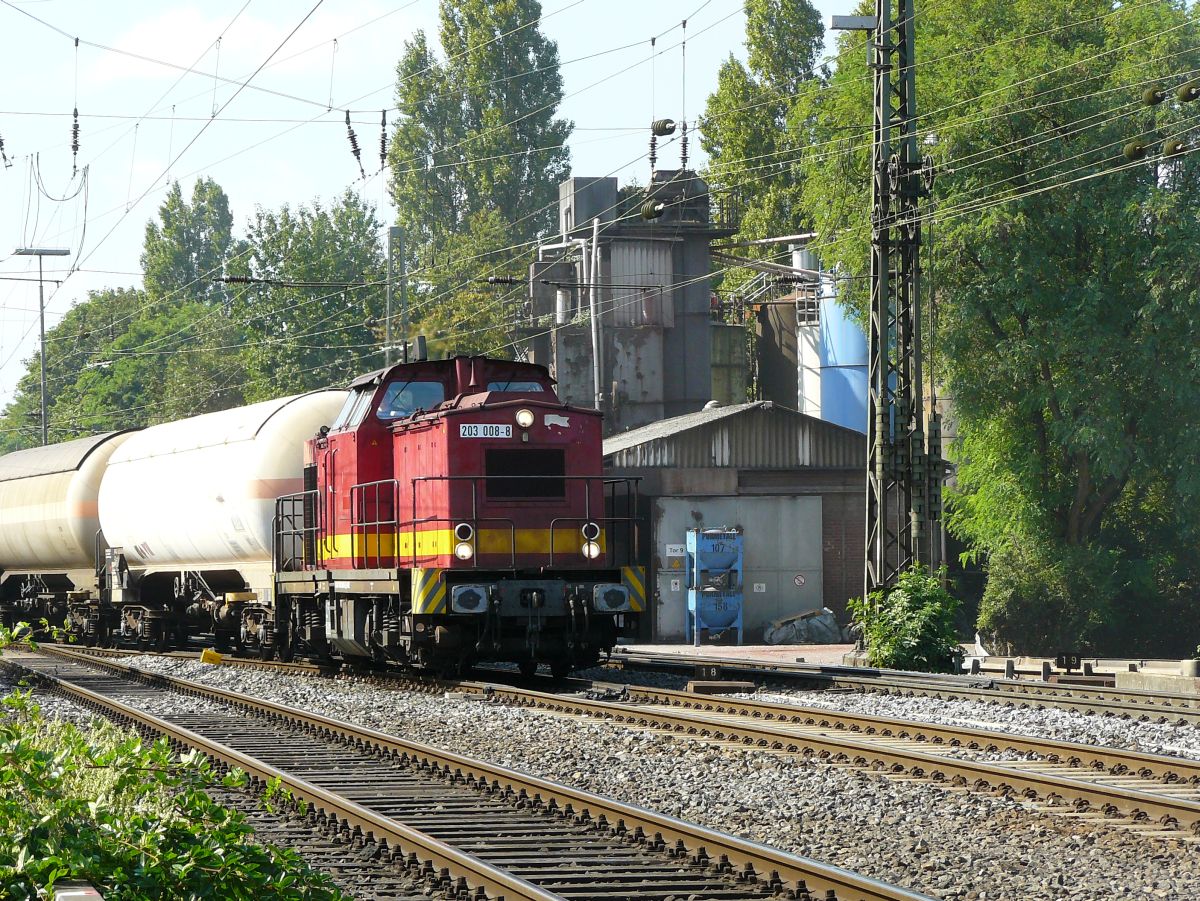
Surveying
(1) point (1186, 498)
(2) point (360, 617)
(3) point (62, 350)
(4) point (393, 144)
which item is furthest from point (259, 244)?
(2) point (360, 617)

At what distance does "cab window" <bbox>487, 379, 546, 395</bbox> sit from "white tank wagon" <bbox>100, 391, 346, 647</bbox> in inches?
180

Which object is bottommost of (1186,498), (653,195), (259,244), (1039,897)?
(1039,897)

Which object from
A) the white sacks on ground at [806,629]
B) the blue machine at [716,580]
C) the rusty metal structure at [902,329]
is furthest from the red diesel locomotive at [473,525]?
the white sacks on ground at [806,629]

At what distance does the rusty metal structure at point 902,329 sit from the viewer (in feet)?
70.1

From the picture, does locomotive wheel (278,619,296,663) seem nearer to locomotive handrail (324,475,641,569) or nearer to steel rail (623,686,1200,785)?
locomotive handrail (324,475,641,569)

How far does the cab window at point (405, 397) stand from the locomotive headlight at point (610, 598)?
3278 mm

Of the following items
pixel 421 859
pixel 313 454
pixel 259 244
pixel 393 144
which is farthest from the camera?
pixel 393 144

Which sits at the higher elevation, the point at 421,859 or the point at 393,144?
the point at 393,144

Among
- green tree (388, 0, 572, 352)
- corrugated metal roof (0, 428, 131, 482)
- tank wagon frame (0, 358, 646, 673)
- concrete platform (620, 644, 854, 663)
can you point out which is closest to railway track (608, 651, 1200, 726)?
tank wagon frame (0, 358, 646, 673)

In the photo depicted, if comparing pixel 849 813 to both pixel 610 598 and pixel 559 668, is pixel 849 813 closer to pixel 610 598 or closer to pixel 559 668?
pixel 610 598

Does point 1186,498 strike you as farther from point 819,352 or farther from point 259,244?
point 259,244

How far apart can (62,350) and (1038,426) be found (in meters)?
94.1

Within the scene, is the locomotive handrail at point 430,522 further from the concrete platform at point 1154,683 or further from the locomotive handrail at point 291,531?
the concrete platform at point 1154,683

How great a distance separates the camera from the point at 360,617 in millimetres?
18312
